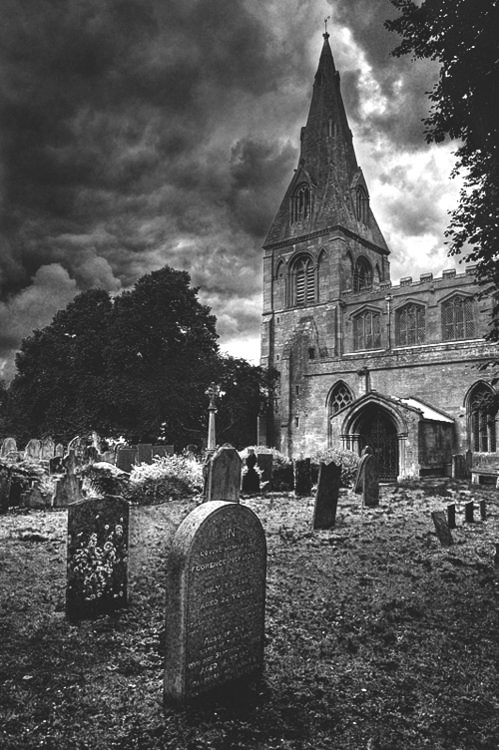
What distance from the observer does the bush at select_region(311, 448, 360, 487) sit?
18.1 m

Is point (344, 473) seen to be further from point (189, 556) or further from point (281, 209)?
point (281, 209)

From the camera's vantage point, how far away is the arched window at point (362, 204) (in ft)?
150

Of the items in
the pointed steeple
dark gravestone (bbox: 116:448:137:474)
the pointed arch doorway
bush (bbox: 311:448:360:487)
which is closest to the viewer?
dark gravestone (bbox: 116:448:137:474)

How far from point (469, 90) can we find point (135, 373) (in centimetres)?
2794

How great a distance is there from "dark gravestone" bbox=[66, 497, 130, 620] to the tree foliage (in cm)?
2590

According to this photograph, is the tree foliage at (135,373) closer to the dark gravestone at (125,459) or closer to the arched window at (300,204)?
the arched window at (300,204)

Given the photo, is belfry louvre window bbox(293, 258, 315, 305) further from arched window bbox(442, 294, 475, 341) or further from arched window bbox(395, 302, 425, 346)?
arched window bbox(442, 294, 475, 341)

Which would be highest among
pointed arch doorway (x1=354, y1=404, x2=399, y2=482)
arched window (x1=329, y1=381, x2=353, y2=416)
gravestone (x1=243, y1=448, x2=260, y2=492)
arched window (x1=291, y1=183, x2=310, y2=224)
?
arched window (x1=291, y1=183, x2=310, y2=224)

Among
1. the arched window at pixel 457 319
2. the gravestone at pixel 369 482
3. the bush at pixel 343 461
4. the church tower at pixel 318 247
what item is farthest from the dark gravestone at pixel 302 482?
the arched window at pixel 457 319

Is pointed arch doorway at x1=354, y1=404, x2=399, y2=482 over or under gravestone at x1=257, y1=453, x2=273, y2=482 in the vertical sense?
over

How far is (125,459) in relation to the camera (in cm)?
1698

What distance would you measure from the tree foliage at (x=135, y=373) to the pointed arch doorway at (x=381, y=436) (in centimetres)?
1056

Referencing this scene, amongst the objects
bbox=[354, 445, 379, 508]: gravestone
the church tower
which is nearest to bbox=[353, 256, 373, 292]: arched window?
the church tower

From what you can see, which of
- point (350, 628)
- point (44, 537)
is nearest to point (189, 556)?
point (350, 628)
